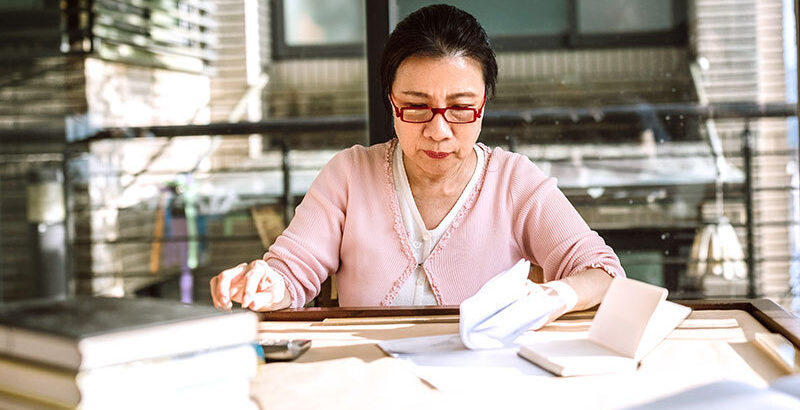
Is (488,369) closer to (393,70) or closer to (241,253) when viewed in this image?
(393,70)

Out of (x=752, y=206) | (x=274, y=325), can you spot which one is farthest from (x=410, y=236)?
(x=752, y=206)

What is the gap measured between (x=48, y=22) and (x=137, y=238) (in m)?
1.08

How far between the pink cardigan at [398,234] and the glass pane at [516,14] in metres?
0.74

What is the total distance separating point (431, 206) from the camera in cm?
165

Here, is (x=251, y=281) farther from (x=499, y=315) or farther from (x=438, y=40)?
(x=438, y=40)

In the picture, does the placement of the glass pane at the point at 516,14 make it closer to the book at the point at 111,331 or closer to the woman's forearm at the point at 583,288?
the woman's forearm at the point at 583,288

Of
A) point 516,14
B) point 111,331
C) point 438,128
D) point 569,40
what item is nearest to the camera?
point 111,331

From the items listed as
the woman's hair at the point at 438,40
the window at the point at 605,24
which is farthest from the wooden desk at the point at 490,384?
the window at the point at 605,24

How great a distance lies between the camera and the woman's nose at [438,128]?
1.50 m

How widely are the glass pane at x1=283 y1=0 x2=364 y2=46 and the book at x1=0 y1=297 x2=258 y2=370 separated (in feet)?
8.92

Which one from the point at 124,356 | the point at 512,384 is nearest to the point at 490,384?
the point at 512,384

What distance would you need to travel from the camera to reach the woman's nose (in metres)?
1.50

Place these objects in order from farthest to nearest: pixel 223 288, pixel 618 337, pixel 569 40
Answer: pixel 569 40 < pixel 223 288 < pixel 618 337

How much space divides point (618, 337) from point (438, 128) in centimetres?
66
